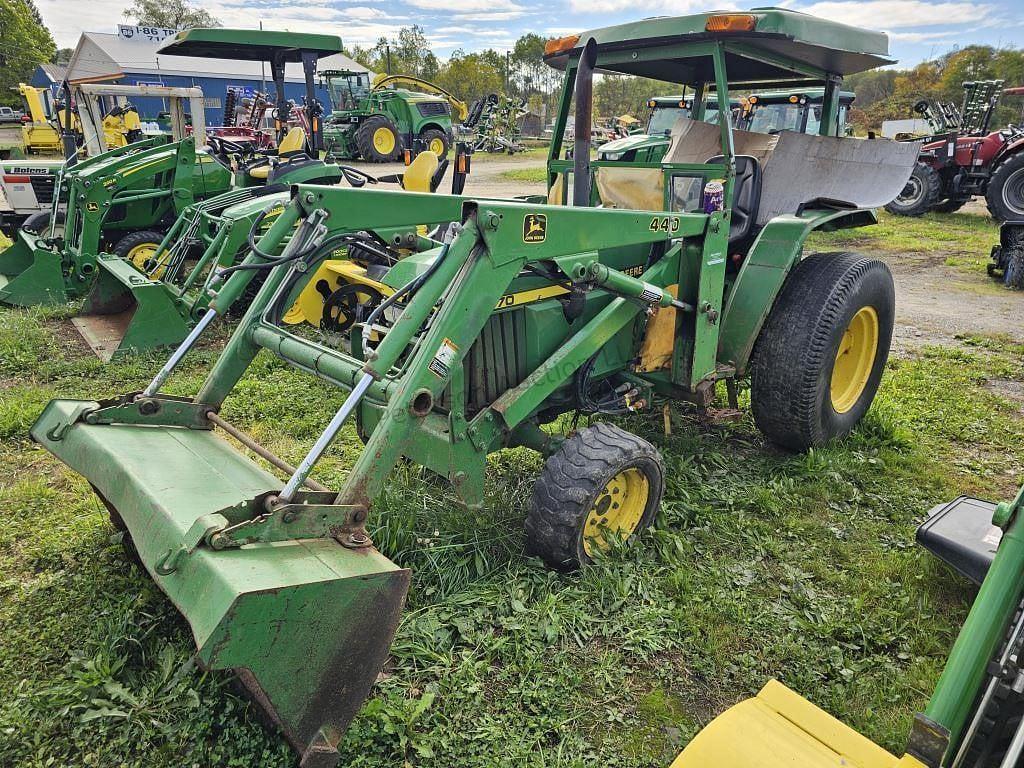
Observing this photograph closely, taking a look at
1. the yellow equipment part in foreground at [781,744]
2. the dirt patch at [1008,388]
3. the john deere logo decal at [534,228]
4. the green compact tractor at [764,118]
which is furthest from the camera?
the green compact tractor at [764,118]

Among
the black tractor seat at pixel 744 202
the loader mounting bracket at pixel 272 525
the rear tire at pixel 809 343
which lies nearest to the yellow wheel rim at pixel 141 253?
the black tractor seat at pixel 744 202

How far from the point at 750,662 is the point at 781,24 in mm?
2592

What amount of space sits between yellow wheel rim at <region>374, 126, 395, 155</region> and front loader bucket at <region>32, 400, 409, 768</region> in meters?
18.7

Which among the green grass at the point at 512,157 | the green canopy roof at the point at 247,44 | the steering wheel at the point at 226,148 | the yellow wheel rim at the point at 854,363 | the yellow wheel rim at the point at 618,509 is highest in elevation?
the green canopy roof at the point at 247,44

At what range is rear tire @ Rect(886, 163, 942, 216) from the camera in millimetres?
12664

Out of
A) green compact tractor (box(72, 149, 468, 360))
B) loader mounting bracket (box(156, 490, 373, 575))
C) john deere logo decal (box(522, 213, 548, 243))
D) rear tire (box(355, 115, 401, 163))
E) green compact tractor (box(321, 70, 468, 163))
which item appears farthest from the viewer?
green compact tractor (box(321, 70, 468, 163))

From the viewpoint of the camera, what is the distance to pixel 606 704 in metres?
2.43

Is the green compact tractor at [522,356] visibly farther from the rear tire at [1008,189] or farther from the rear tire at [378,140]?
the rear tire at [378,140]

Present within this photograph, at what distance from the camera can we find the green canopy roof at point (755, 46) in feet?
10.4

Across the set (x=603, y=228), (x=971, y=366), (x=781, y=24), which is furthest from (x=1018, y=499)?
(x=971, y=366)

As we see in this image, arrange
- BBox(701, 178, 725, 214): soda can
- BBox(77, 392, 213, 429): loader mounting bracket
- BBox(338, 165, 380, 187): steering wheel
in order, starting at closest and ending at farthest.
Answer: BBox(77, 392, 213, 429): loader mounting bracket
BBox(701, 178, 725, 214): soda can
BBox(338, 165, 380, 187): steering wheel

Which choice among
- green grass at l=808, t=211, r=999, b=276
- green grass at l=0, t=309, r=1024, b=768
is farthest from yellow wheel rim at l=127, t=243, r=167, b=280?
green grass at l=808, t=211, r=999, b=276

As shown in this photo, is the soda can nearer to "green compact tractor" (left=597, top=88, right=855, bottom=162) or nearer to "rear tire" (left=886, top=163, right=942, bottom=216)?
"green compact tractor" (left=597, top=88, right=855, bottom=162)

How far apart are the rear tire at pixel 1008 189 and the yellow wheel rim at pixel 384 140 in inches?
560
